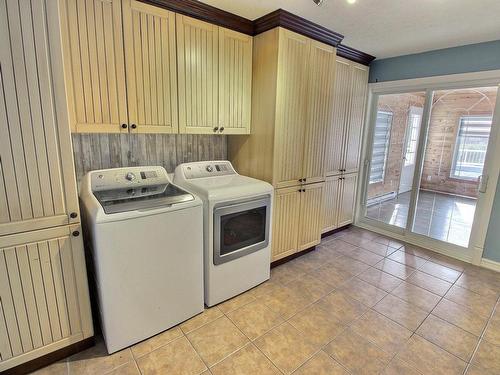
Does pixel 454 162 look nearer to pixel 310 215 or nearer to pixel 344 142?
pixel 344 142

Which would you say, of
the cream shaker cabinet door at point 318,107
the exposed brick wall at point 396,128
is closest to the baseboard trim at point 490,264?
the exposed brick wall at point 396,128

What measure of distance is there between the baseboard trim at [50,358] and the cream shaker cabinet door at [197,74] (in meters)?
1.70

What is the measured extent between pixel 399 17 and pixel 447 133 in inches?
65.5

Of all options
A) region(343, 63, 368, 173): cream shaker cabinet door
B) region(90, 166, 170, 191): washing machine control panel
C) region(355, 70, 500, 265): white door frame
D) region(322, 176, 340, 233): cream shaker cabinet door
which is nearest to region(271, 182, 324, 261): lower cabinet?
region(322, 176, 340, 233): cream shaker cabinet door

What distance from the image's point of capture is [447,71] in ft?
10.0

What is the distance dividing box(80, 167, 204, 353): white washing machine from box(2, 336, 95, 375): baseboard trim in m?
0.18

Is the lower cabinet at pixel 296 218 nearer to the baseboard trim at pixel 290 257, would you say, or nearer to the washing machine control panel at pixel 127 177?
the baseboard trim at pixel 290 257

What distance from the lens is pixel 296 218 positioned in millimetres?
2945

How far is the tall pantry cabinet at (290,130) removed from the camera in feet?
8.14

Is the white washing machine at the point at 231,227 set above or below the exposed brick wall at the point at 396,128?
below

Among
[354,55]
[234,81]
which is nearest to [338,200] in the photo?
[354,55]

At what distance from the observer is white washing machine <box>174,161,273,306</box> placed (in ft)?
6.95

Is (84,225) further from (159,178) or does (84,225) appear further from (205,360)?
(205,360)

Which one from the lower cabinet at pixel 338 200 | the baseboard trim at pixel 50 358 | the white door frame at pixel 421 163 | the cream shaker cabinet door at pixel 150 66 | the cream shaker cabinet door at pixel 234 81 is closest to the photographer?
the baseboard trim at pixel 50 358
